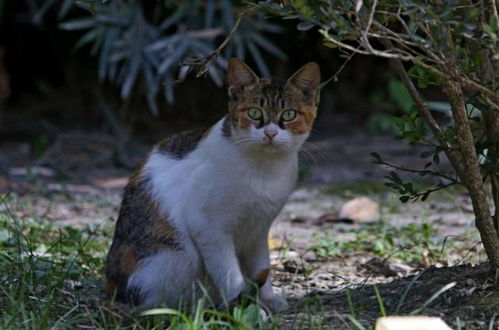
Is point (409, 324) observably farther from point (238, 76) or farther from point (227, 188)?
point (238, 76)

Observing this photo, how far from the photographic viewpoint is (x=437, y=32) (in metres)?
2.56

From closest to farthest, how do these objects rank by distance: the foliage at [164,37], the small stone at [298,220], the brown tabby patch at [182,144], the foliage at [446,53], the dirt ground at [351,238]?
the foliage at [446,53] < the dirt ground at [351,238] < the brown tabby patch at [182,144] < the small stone at [298,220] < the foliage at [164,37]

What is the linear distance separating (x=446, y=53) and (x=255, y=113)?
2.65 feet

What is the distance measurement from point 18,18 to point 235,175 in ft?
20.6

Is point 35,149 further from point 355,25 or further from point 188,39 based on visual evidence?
point 355,25

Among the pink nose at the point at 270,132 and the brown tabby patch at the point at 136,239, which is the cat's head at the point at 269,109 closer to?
the pink nose at the point at 270,132

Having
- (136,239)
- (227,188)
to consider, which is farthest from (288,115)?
(136,239)

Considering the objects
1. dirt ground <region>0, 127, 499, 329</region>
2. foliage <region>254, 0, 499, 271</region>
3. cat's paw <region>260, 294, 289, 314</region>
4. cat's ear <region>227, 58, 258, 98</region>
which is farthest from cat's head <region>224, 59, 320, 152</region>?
cat's paw <region>260, 294, 289, 314</region>

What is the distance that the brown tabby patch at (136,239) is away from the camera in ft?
11.2

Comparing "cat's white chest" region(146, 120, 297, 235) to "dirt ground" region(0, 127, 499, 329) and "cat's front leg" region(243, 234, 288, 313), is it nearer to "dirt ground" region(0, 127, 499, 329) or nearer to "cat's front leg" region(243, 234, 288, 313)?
"cat's front leg" region(243, 234, 288, 313)

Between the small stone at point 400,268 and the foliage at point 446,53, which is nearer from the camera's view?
the foliage at point 446,53

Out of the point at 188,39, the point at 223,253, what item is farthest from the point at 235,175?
the point at 188,39

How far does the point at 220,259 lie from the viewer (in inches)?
130

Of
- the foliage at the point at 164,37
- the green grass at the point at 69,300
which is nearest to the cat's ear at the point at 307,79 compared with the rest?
the green grass at the point at 69,300
